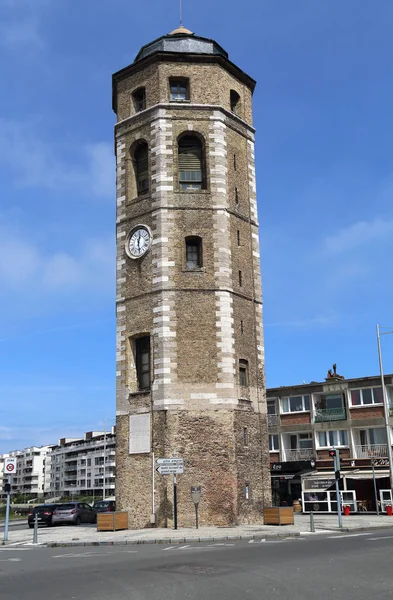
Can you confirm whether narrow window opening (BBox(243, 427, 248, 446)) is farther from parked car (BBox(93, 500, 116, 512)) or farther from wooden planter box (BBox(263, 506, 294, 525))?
parked car (BBox(93, 500, 116, 512))

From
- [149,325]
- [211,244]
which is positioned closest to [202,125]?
[211,244]

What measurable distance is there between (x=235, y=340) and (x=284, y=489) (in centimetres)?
2018

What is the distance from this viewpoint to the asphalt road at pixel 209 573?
34.2 feet

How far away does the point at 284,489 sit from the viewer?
153ft

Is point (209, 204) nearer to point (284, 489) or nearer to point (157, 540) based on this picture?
point (157, 540)

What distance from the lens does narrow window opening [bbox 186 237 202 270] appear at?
31766 millimetres

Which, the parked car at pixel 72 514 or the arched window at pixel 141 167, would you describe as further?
the parked car at pixel 72 514

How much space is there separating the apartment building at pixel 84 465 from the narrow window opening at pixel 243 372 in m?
97.2

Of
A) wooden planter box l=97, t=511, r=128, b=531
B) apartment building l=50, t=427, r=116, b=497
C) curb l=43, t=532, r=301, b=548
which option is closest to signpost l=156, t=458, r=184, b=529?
wooden planter box l=97, t=511, r=128, b=531

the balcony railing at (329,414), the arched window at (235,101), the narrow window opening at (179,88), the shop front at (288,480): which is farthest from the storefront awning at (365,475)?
the narrow window opening at (179,88)

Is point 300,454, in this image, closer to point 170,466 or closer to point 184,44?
point 170,466

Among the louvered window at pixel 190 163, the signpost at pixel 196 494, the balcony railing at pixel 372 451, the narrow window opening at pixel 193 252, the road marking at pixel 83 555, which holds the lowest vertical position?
the road marking at pixel 83 555

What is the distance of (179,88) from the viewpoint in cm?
3450

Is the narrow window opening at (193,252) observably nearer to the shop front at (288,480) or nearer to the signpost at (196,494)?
the signpost at (196,494)
